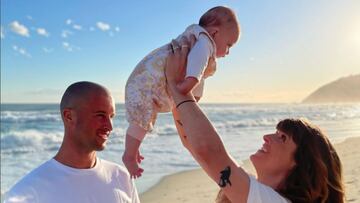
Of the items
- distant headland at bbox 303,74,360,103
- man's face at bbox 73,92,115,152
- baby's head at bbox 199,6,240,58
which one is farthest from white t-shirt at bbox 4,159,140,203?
distant headland at bbox 303,74,360,103

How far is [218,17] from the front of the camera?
268 cm

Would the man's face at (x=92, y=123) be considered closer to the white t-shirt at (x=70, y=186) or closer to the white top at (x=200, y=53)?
the white t-shirt at (x=70, y=186)

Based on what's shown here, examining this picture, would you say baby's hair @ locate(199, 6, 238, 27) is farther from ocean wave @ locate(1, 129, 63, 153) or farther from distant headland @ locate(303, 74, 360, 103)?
distant headland @ locate(303, 74, 360, 103)

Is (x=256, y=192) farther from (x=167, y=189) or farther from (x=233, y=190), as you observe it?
(x=167, y=189)

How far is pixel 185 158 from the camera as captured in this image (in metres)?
11.6

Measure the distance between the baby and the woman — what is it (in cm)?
30

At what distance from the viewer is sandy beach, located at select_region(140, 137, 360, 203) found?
24.0ft

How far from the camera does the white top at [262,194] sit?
80.3 inches

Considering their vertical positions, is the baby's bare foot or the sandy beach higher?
the baby's bare foot

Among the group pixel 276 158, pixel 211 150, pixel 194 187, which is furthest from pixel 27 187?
pixel 194 187

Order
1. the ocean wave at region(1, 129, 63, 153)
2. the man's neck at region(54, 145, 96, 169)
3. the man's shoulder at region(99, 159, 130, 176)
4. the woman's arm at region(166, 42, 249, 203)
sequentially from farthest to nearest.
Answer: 1. the ocean wave at region(1, 129, 63, 153)
2. the man's shoulder at region(99, 159, 130, 176)
3. the man's neck at region(54, 145, 96, 169)
4. the woman's arm at region(166, 42, 249, 203)

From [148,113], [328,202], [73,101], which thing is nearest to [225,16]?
[148,113]

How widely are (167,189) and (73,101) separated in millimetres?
6157

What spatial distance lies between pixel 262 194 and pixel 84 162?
36.3 inches
